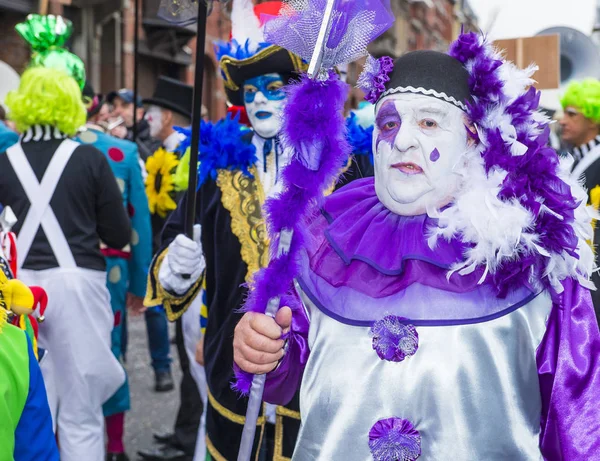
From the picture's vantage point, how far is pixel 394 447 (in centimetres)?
166

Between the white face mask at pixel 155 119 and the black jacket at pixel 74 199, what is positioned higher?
the black jacket at pixel 74 199

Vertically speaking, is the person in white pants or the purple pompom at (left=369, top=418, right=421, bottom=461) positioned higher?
the purple pompom at (left=369, top=418, right=421, bottom=461)

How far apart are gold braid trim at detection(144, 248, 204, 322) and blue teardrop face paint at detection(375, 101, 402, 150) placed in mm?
1257

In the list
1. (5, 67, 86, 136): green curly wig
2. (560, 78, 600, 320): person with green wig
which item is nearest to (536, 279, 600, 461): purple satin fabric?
(5, 67, 86, 136): green curly wig

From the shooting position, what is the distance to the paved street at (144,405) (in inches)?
187

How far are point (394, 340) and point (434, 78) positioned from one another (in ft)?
1.93

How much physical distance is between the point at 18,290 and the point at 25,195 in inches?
60.5

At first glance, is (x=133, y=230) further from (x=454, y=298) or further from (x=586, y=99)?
(x=454, y=298)

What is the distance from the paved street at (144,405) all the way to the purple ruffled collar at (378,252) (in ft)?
9.86

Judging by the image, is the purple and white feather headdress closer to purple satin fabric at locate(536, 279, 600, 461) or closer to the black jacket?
purple satin fabric at locate(536, 279, 600, 461)

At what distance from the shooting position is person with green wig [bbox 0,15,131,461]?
11.9 ft

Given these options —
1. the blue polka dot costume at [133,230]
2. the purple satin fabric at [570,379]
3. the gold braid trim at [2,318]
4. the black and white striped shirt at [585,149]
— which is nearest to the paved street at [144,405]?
the blue polka dot costume at [133,230]

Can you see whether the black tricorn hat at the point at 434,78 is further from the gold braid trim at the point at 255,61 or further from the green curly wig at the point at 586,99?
the green curly wig at the point at 586,99

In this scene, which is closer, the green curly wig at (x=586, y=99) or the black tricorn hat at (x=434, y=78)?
the black tricorn hat at (x=434, y=78)
